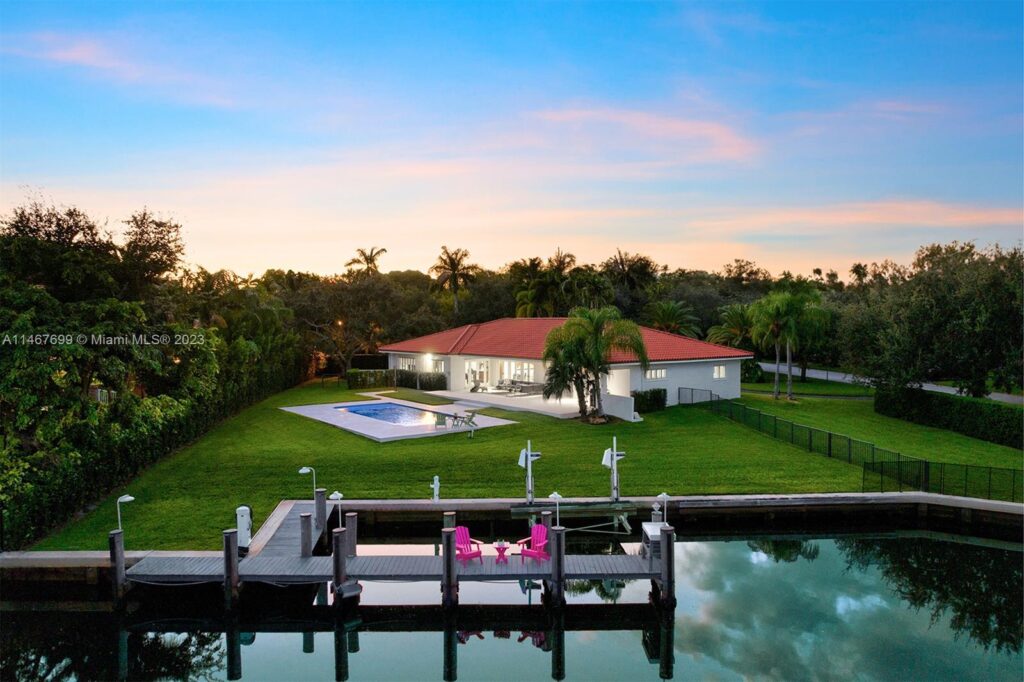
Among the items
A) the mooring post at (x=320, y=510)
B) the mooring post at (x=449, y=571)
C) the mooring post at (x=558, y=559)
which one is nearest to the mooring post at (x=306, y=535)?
the mooring post at (x=320, y=510)

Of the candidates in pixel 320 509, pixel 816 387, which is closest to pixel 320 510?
pixel 320 509

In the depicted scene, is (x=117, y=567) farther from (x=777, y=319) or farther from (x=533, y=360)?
(x=777, y=319)


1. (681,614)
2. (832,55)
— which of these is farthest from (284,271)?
(681,614)

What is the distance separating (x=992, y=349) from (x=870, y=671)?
78.7 feet

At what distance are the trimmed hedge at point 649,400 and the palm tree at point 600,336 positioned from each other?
383 cm

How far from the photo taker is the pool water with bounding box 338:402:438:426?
28891 millimetres

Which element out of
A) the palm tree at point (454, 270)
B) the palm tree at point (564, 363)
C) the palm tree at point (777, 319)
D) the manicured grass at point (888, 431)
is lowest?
the manicured grass at point (888, 431)

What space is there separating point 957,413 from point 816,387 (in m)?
16.4

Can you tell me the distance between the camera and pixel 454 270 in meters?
62.7

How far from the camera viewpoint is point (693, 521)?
16750 millimetres

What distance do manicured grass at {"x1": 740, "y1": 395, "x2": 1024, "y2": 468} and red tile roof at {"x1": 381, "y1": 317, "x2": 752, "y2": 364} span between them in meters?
4.19

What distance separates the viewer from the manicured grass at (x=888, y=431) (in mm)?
22953

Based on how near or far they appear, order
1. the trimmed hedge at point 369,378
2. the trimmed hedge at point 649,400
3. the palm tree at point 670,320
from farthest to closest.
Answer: the palm tree at point 670,320, the trimmed hedge at point 369,378, the trimmed hedge at point 649,400

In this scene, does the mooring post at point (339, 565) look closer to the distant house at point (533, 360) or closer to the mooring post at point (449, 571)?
the mooring post at point (449, 571)
